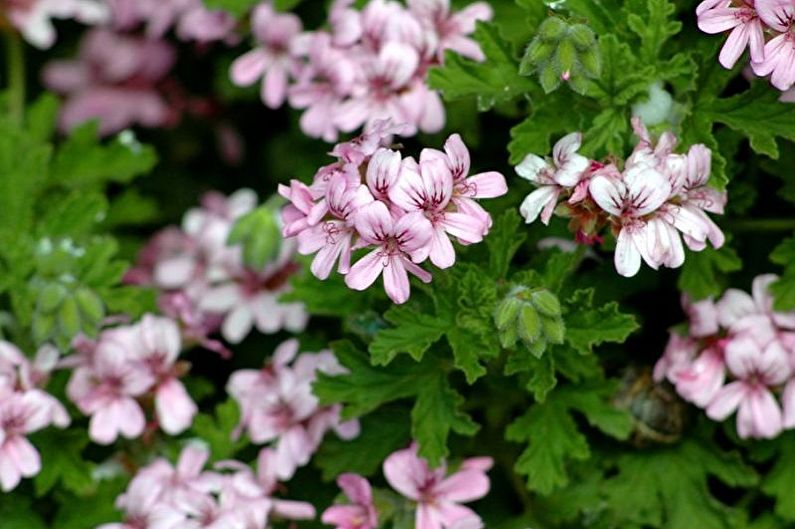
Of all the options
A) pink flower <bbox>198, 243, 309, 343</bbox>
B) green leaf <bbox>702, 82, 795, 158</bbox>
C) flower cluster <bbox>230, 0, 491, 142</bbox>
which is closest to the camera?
green leaf <bbox>702, 82, 795, 158</bbox>

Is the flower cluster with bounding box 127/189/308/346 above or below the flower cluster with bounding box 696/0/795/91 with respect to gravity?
below

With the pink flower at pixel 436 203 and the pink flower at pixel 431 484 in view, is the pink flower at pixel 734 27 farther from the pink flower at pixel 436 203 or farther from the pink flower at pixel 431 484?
the pink flower at pixel 431 484

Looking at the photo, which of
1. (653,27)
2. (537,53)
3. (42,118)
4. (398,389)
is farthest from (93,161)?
(653,27)

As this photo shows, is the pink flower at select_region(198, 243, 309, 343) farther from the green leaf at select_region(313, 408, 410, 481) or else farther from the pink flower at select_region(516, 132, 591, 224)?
the pink flower at select_region(516, 132, 591, 224)

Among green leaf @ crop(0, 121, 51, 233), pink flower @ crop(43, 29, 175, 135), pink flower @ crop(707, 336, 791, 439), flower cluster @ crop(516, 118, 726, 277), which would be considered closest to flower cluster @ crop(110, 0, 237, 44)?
pink flower @ crop(43, 29, 175, 135)

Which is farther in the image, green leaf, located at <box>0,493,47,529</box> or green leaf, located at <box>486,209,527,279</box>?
green leaf, located at <box>0,493,47,529</box>

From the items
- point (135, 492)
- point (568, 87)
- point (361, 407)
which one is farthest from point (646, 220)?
point (135, 492)

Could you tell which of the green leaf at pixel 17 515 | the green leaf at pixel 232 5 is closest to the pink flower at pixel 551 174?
the green leaf at pixel 232 5
